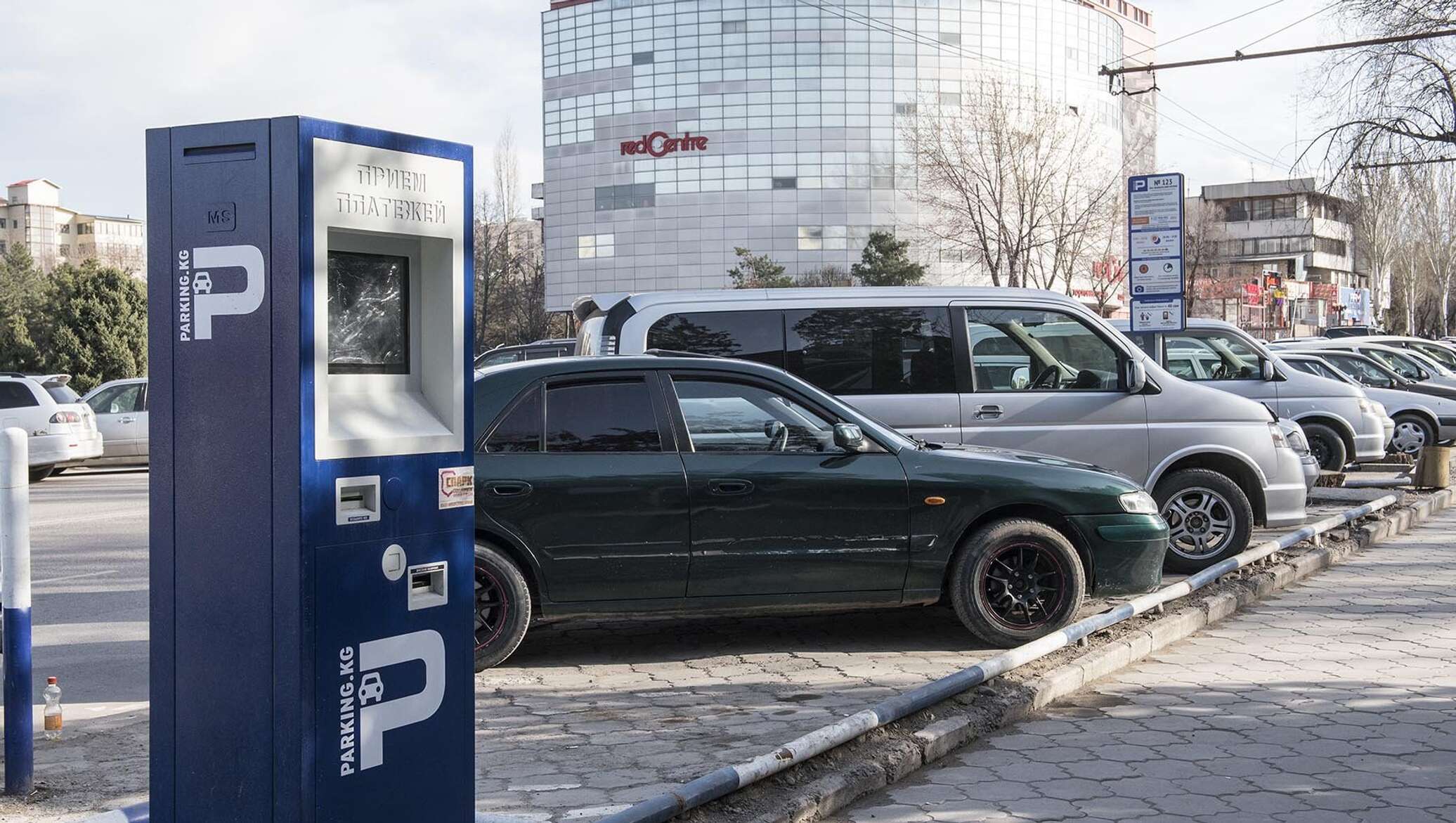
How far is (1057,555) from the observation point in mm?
7301

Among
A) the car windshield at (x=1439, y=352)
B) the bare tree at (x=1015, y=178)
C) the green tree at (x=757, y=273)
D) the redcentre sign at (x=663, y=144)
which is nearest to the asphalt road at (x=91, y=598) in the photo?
the car windshield at (x=1439, y=352)

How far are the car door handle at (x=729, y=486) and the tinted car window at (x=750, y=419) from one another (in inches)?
9.7

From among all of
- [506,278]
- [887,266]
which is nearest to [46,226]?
[506,278]

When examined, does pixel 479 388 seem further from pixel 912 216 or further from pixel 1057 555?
pixel 912 216

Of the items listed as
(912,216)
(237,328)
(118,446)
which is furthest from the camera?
(912,216)

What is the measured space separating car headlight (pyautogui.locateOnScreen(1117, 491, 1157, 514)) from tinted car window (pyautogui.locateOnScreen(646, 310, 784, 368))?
8.90 ft

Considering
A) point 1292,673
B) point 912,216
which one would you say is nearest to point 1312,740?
point 1292,673

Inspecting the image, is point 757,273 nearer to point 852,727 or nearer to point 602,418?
point 602,418

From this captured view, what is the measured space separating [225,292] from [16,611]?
205 cm

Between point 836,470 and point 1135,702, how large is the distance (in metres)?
1.87

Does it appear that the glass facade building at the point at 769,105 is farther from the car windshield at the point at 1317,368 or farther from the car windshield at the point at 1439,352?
the car windshield at the point at 1317,368

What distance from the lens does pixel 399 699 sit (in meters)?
3.52

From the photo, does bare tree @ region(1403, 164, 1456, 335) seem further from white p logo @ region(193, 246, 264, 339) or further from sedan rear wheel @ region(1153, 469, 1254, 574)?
white p logo @ region(193, 246, 264, 339)

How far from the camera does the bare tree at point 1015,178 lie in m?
45.3
